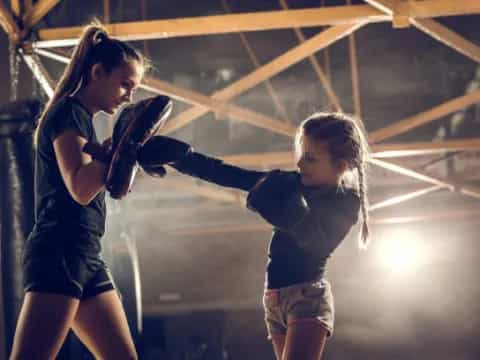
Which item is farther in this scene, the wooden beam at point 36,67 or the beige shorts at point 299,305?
the wooden beam at point 36,67

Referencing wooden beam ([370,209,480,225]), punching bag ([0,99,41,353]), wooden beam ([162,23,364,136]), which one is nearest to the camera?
punching bag ([0,99,41,353])

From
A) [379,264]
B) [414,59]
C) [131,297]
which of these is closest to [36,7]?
[131,297]

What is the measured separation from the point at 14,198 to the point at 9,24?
1087 millimetres

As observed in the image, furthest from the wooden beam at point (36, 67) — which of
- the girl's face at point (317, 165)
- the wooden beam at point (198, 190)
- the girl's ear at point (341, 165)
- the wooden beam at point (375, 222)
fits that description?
the wooden beam at point (375, 222)

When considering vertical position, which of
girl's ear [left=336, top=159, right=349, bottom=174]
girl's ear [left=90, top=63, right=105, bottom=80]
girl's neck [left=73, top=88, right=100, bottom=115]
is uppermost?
girl's ear [left=90, top=63, right=105, bottom=80]

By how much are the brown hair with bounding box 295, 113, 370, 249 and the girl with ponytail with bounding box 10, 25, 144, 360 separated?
0.73 meters

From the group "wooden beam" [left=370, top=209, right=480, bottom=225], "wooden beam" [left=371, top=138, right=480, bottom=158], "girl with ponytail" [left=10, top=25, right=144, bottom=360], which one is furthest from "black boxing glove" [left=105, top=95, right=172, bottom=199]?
"wooden beam" [left=370, top=209, right=480, bottom=225]

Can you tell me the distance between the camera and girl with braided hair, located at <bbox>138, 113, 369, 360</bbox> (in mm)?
2223

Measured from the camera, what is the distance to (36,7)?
3568mm

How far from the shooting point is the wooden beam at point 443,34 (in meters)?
3.63

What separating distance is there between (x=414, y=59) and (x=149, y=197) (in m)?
3.68

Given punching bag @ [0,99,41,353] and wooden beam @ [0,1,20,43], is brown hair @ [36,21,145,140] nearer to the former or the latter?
punching bag @ [0,99,41,353]

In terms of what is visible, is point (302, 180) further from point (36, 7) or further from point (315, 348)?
point (36, 7)

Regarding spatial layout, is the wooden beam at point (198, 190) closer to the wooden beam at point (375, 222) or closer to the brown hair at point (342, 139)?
the wooden beam at point (375, 222)
